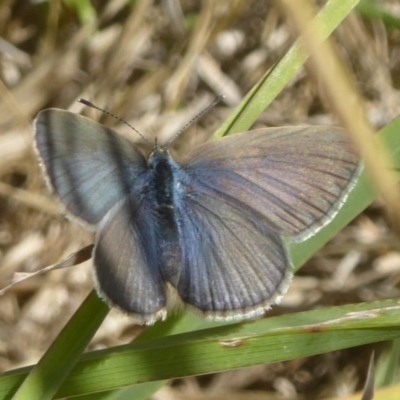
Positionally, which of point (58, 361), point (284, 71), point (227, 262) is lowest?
point (227, 262)

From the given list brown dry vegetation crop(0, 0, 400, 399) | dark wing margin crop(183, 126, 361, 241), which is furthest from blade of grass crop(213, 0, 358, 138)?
brown dry vegetation crop(0, 0, 400, 399)

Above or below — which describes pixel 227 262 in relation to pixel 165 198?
below

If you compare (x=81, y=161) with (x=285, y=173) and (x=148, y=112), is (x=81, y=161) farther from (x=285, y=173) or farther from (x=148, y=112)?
(x=148, y=112)

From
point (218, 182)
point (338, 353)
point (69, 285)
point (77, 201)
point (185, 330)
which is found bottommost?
point (338, 353)

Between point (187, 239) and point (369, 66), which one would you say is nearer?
point (187, 239)

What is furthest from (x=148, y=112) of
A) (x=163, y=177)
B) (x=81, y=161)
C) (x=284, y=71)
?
(x=284, y=71)

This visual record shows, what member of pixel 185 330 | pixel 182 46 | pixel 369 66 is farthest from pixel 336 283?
pixel 185 330

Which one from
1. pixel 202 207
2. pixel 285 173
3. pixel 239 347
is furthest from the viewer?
pixel 202 207

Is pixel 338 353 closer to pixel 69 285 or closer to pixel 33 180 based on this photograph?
pixel 69 285
